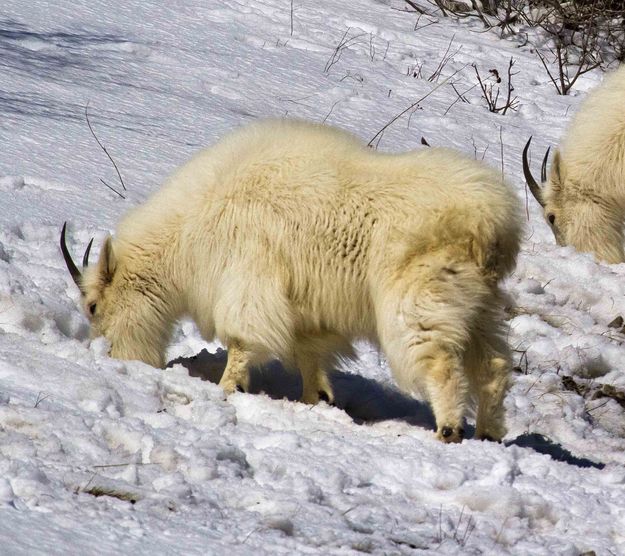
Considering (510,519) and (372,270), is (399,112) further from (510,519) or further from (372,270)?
(510,519)

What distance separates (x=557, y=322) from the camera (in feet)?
25.8

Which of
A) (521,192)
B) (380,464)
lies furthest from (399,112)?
(380,464)

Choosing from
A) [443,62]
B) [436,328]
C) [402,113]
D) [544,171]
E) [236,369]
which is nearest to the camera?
[436,328]

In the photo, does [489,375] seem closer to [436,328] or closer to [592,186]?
[436,328]

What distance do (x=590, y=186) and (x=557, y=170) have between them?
0.30m

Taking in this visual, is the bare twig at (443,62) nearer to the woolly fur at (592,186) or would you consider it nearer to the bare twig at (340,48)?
the bare twig at (340,48)

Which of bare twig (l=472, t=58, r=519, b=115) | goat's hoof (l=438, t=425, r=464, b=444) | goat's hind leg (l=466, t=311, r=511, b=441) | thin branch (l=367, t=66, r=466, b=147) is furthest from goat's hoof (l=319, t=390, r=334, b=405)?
bare twig (l=472, t=58, r=519, b=115)

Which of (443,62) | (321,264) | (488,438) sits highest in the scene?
(321,264)

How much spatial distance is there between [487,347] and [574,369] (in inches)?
67.8

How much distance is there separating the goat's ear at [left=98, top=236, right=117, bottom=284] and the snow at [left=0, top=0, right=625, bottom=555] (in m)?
0.31

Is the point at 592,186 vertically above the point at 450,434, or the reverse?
the point at 450,434

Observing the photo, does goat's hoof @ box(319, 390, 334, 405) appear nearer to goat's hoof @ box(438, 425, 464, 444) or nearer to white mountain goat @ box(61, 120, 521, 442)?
white mountain goat @ box(61, 120, 521, 442)

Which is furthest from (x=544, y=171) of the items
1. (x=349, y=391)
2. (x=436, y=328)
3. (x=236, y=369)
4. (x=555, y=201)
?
(x=436, y=328)

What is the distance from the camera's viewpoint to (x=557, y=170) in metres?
9.78
